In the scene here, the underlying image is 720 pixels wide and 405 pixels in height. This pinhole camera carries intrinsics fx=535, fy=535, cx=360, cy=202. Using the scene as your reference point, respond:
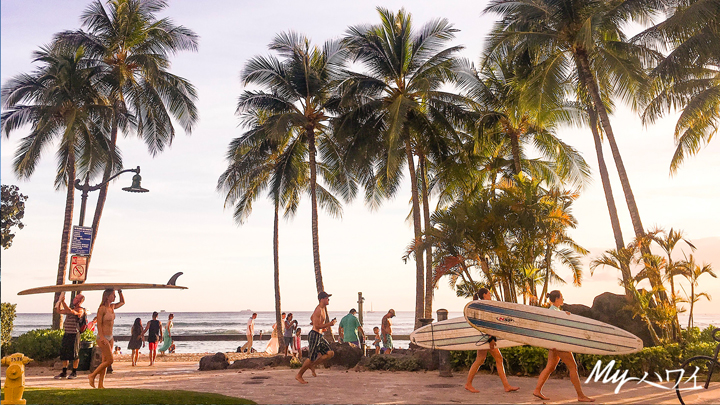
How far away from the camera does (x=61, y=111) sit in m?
19.9

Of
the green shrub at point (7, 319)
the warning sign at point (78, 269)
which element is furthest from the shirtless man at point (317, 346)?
the green shrub at point (7, 319)

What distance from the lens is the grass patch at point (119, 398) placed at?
759cm

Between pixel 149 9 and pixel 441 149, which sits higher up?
pixel 149 9

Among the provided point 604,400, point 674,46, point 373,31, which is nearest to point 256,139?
point 373,31

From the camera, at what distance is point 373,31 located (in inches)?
840

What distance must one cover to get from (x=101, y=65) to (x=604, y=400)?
68.4ft

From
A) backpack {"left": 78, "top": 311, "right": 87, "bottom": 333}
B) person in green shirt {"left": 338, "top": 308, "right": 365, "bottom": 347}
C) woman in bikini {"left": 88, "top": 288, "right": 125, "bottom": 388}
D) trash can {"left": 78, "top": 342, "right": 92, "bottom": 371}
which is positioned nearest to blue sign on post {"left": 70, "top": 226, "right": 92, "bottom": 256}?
backpack {"left": 78, "top": 311, "right": 87, "bottom": 333}

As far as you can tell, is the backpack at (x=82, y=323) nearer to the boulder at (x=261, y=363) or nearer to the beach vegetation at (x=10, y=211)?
the boulder at (x=261, y=363)

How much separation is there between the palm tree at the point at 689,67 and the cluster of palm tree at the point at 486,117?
0.15 ft

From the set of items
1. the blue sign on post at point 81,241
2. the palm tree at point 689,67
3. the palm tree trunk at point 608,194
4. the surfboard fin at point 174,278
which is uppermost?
the palm tree at point 689,67

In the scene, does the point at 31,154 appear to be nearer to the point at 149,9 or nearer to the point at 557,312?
the point at 149,9

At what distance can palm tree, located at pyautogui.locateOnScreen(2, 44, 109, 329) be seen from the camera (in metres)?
19.1

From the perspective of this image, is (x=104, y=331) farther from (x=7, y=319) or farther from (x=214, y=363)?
(x=7, y=319)

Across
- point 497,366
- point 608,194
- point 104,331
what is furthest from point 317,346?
point 608,194
